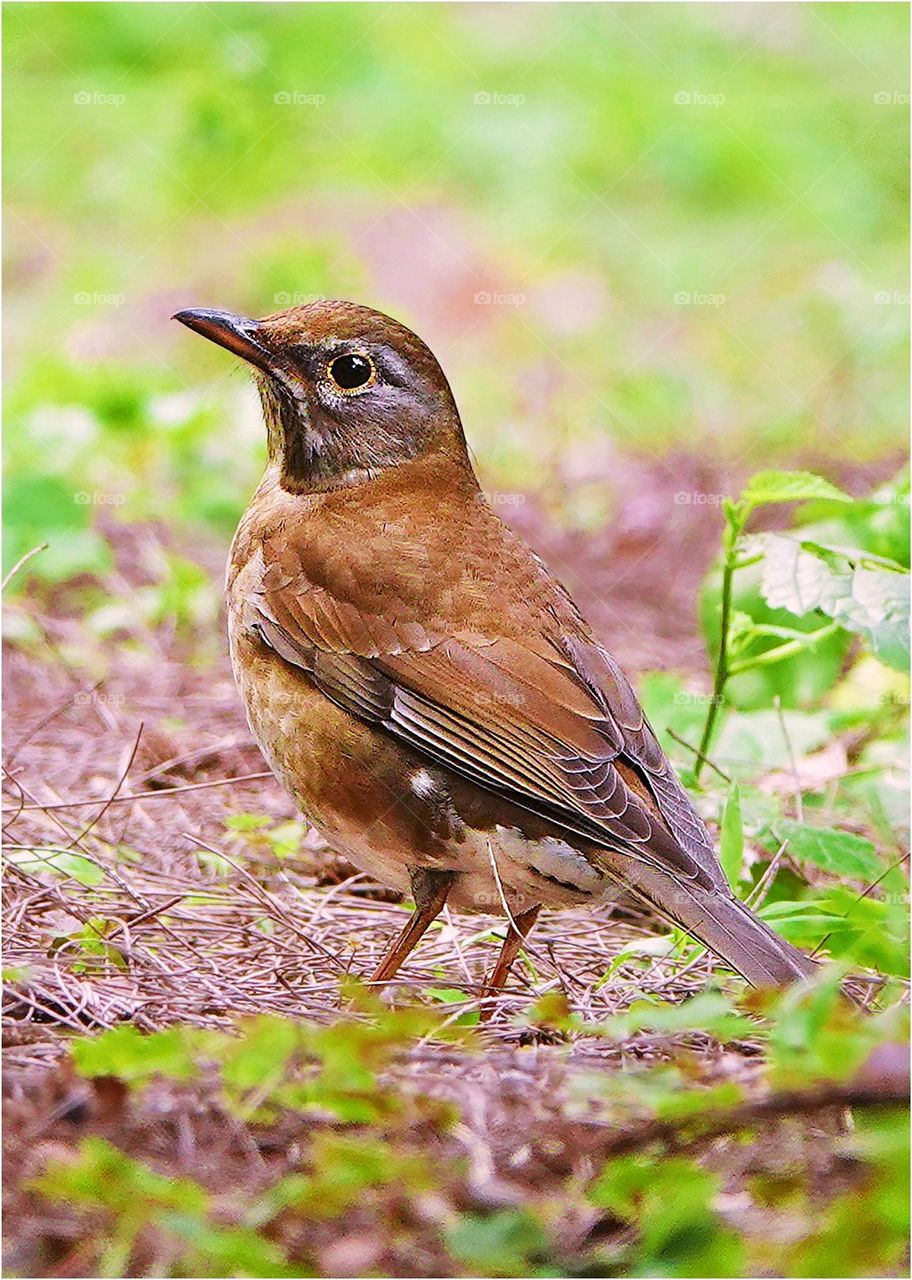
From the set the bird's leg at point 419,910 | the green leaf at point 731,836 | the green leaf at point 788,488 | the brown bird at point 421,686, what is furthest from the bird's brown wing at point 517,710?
the green leaf at point 788,488

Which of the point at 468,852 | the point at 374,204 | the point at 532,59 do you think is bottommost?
the point at 468,852

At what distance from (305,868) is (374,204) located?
729 cm

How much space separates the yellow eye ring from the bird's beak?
169mm

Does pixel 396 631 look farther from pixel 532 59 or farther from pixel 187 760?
pixel 532 59

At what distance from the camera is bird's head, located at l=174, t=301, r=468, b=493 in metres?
4.43

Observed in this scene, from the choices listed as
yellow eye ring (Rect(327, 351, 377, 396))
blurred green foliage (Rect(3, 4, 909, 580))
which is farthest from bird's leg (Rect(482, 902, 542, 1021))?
blurred green foliage (Rect(3, 4, 909, 580))

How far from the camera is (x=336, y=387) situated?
14.8ft

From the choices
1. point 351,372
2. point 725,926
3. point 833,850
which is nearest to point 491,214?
point 351,372

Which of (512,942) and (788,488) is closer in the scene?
(512,942)

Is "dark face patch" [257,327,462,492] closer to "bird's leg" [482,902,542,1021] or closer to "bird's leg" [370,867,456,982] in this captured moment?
"bird's leg" [370,867,456,982]

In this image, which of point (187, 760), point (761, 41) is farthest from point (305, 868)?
point (761, 41)

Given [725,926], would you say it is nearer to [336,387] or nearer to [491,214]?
[336,387]

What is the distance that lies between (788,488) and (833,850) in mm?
978

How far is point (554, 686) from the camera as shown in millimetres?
3953
